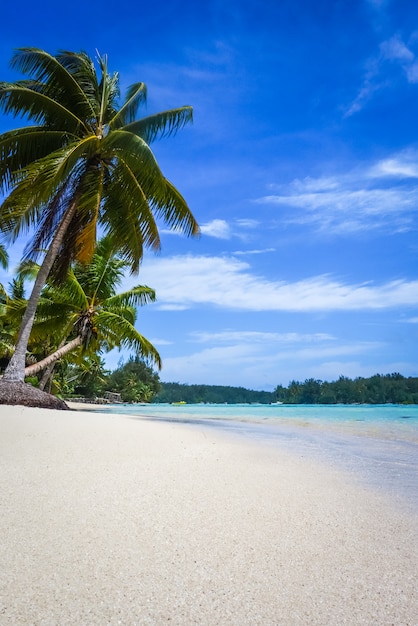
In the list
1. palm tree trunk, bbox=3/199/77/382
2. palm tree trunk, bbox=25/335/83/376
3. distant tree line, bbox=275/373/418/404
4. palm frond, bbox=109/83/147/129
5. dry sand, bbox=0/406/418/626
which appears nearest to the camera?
dry sand, bbox=0/406/418/626

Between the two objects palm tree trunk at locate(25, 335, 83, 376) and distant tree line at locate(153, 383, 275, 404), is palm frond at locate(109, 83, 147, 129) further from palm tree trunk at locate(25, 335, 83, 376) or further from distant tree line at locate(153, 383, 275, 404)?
distant tree line at locate(153, 383, 275, 404)

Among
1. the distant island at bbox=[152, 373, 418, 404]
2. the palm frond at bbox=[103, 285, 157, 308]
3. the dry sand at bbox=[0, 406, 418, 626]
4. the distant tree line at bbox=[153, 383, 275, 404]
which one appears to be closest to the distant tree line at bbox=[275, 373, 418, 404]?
the distant island at bbox=[152, 373, 418, 404]

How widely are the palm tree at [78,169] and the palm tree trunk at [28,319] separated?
3 cm

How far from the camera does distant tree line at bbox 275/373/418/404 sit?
309ft

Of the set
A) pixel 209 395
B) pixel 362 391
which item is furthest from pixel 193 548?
pixel 209 395

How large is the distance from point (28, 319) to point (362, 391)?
4006 inches

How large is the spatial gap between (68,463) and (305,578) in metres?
2.30

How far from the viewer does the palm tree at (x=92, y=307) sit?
49.5 ft

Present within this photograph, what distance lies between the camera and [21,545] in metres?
Result: 1.66

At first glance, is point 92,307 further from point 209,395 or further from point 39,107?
point 209,395

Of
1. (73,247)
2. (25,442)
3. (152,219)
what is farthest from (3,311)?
(25,442)

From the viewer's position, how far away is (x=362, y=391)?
326 feet

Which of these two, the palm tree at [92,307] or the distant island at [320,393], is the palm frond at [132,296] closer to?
the palm tree at [92,307]

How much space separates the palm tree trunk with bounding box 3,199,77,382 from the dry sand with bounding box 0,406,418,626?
751 centimetres
